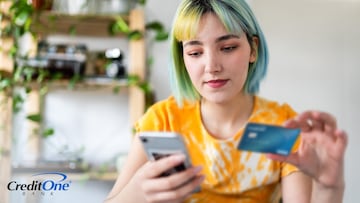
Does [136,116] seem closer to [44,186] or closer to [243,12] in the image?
[44,186]

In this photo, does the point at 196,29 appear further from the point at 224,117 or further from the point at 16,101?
the point at 16,101

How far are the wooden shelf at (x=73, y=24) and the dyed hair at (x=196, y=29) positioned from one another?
0.61 metres

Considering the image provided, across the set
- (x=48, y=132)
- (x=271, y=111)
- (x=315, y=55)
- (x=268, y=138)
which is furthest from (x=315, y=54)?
(x=48, y=132)

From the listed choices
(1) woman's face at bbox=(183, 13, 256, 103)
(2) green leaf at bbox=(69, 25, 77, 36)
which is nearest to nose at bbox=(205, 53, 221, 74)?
(1) woman's face at bbox=(183, 13, 256, 103)

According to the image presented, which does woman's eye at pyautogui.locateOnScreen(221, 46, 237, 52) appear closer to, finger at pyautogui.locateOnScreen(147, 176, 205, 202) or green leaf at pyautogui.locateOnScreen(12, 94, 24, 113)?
finger at pyautogui.locateOnScreen(147, 176, 205, 202)

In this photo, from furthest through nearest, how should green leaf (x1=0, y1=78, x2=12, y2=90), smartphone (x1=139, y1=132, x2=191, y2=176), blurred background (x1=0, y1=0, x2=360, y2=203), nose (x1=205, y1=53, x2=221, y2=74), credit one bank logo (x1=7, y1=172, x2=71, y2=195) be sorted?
green leaf (x1=0, y1=78, x2=12, y2=90), blurred background (x1=0, y1=0, x2=360, y2=203), credit one bank logo (x1=7, y1=172, x2=71, y2=195), nose (x1=205, y1=53, x2=221, y2=74), smartphone (x1=139, y1=132, x2=191, y2=176)

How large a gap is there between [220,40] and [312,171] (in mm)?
218

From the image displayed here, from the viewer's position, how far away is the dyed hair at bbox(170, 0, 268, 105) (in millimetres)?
621

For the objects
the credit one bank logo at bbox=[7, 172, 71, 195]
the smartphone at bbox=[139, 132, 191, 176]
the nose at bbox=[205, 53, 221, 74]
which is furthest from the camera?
the credit one bank logo at bbox=[7, 172, 71, 195]

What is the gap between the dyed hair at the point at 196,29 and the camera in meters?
0.62

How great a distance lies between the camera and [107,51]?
51.5 inches

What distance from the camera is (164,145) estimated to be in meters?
0.48

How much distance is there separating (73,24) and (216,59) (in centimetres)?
79

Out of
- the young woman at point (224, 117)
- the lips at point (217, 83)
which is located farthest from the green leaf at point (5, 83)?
the lips at point (217, 83)
